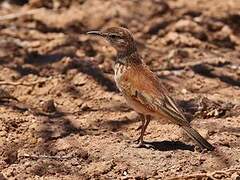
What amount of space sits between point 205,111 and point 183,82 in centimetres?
123

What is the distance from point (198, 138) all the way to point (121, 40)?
162cm

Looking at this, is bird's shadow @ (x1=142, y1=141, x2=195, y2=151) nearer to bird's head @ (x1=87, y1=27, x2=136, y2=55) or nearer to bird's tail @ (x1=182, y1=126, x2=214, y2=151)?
bird's tail @ (x1=182, y1=126, x2=214, y2=151)

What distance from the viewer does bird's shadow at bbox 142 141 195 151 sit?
6.94 metres

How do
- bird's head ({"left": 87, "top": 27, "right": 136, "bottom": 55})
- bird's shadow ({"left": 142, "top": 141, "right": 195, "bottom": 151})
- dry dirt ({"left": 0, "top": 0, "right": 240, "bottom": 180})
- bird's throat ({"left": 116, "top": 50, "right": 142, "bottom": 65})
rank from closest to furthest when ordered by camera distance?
dry dirt ({"left": 0, "top": 0, "right": 240, "bottom": 180}), bird's shadow ({"left": 142, "top": 141, "right": 195, "bottom": 151}), bird's throat ({"left": 116, "top": 50, "right": 142, "bottom": 65}), bird's head ({"left": 87, "top": 27, "right": 136, "bottom": 55})

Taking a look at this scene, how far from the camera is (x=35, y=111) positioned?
26.2 ft

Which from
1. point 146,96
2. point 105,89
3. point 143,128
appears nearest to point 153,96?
point 146,96

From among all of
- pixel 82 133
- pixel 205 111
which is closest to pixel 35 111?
pixel 82 133

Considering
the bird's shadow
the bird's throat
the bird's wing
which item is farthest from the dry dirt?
the bird's throat

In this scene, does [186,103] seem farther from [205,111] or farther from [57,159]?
[57,159]

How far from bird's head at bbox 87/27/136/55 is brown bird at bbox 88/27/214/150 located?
0.13m

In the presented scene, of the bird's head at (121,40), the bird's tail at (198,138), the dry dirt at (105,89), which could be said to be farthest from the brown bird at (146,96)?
the dry dirt at (105,89)

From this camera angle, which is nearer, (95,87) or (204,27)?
(95,87)

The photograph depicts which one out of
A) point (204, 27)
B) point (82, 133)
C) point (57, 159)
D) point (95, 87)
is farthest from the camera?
point (204, 27)

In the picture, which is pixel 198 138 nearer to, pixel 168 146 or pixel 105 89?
pixel 168 146
